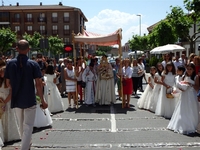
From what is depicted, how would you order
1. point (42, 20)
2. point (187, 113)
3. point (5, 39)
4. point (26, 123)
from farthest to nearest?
point (42, 20) < point (5, 39) < point (187, 113) < point (26, 123)

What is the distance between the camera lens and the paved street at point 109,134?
6414mm

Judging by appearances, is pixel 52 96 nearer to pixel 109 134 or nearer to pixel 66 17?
pixel 109 134

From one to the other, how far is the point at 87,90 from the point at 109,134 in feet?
16.3

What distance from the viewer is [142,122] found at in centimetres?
894

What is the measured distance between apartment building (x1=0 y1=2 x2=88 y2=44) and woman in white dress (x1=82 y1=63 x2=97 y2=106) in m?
63.8

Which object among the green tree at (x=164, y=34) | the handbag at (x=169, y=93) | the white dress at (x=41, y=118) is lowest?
the white dress at (x=41, y=118)

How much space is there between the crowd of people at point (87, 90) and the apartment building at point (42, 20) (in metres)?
61.1

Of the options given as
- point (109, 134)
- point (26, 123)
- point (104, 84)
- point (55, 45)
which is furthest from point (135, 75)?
point (55, 45)

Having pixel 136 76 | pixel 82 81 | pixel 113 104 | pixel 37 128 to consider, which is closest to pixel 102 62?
pixel 82 81

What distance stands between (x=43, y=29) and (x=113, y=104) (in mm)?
66124

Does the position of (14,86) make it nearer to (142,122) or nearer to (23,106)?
(23,106)

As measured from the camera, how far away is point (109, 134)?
24.5 ft

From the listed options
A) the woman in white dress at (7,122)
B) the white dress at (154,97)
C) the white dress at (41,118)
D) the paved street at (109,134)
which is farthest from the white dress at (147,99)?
the woman in white dress at (7,122)

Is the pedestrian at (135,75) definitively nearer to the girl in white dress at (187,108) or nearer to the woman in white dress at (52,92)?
the woman in white dress at (52,92)
